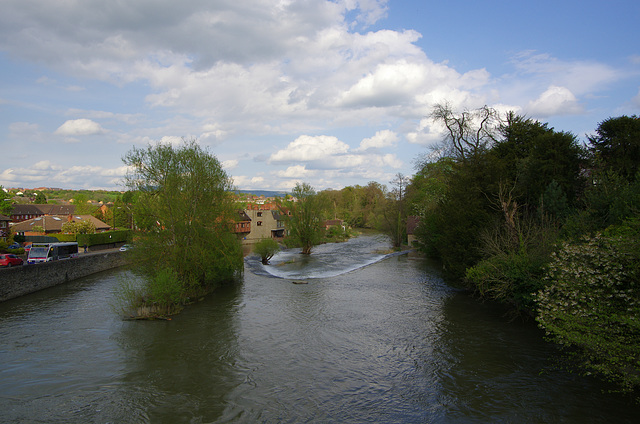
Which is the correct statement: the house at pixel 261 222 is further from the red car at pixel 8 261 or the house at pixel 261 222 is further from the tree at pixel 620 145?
the tree at pixel 620 145

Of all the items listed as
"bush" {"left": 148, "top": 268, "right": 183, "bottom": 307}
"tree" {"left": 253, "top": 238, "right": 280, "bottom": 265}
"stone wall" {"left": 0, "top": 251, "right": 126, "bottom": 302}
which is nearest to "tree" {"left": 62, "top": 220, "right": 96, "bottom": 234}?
"stone wall" {"left": 0, "top": 251, "right": 126, "bottom": 302}

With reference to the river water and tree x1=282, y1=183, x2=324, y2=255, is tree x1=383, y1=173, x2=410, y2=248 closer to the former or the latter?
tree x1=282, y1=183, x2=324, y2=255

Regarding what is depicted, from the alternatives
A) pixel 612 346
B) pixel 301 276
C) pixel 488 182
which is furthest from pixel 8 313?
pixel 488 182

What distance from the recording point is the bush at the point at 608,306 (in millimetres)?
8961

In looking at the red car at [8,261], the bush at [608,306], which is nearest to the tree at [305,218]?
the red car at [8,261]

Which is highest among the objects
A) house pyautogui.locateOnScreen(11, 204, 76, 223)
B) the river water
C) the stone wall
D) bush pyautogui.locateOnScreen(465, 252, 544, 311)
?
house pyautogui.locateOnScreen(11, 204, 76, 223)

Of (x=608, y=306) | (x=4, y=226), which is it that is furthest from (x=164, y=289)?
(x=4, y=226)

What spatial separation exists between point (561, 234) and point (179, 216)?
64.3 ft

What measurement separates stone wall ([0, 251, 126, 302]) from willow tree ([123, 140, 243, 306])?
3197mm

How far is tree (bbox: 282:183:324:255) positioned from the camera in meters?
53.0

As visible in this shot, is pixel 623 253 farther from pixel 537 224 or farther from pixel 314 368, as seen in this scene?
A: pixel 537 224

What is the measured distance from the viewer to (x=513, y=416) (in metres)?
10.2

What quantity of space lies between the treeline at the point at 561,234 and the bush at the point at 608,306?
3 cm

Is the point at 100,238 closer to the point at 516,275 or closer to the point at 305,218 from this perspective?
the point at 305,218
